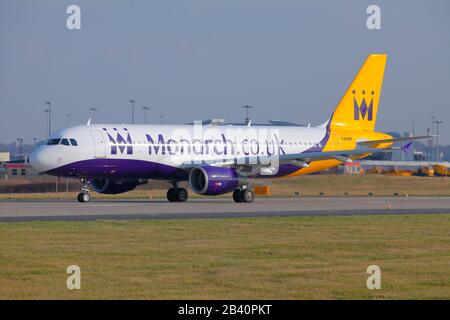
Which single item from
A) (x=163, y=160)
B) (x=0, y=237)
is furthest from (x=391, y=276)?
(x=163, y=160)

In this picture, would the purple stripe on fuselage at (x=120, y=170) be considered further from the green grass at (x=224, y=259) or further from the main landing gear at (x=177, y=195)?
the green grass at (x=224, y=259)

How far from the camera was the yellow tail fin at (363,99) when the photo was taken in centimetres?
6100

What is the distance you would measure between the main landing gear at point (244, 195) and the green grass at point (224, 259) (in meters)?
17.0

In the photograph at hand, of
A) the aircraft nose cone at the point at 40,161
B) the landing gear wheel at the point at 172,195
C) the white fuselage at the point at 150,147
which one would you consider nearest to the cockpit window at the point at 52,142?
the white fuselage at the point at 150,147

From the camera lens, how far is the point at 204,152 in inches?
2068

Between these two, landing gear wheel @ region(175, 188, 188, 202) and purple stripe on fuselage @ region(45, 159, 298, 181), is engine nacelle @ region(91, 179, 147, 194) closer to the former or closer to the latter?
purple stripe on fuselage @ region(45, 159, 298, 181)

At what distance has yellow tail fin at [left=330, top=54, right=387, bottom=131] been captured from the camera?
6100cm

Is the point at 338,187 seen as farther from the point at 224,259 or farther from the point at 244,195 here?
the point at 224,259

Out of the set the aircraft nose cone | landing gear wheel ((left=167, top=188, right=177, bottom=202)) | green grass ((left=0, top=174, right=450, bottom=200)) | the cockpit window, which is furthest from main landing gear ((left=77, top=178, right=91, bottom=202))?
green grass ((left=0, top=174, right=450, bottom=200))

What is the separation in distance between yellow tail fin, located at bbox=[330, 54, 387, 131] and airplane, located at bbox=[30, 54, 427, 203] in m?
0.07
